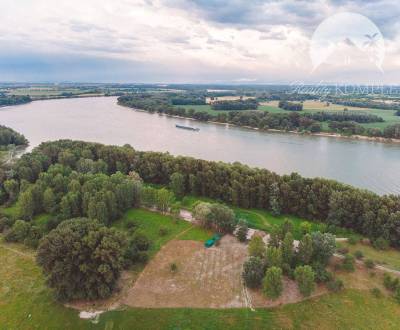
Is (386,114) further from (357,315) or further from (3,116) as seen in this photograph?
(3,116)

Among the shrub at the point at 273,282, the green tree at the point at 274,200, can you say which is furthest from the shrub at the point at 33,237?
the green tree at the point at 274,200

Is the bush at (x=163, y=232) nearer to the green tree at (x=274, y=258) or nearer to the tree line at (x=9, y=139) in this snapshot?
the green tree at (x=274, y=258)

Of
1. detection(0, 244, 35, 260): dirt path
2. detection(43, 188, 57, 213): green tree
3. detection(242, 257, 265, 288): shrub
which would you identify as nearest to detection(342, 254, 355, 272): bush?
detection(242, 257, 265, 288): shrub

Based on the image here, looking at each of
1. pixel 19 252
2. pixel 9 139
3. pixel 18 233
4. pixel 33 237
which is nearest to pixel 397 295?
pixel 33 237

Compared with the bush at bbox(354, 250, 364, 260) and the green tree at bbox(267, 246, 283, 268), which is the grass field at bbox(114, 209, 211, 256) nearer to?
the green tree at bbox(267, 246, 283, 268)

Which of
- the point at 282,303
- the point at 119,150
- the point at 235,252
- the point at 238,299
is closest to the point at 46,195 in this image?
the point at 119,150

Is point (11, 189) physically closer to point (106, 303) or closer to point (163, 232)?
point (163, 232)
